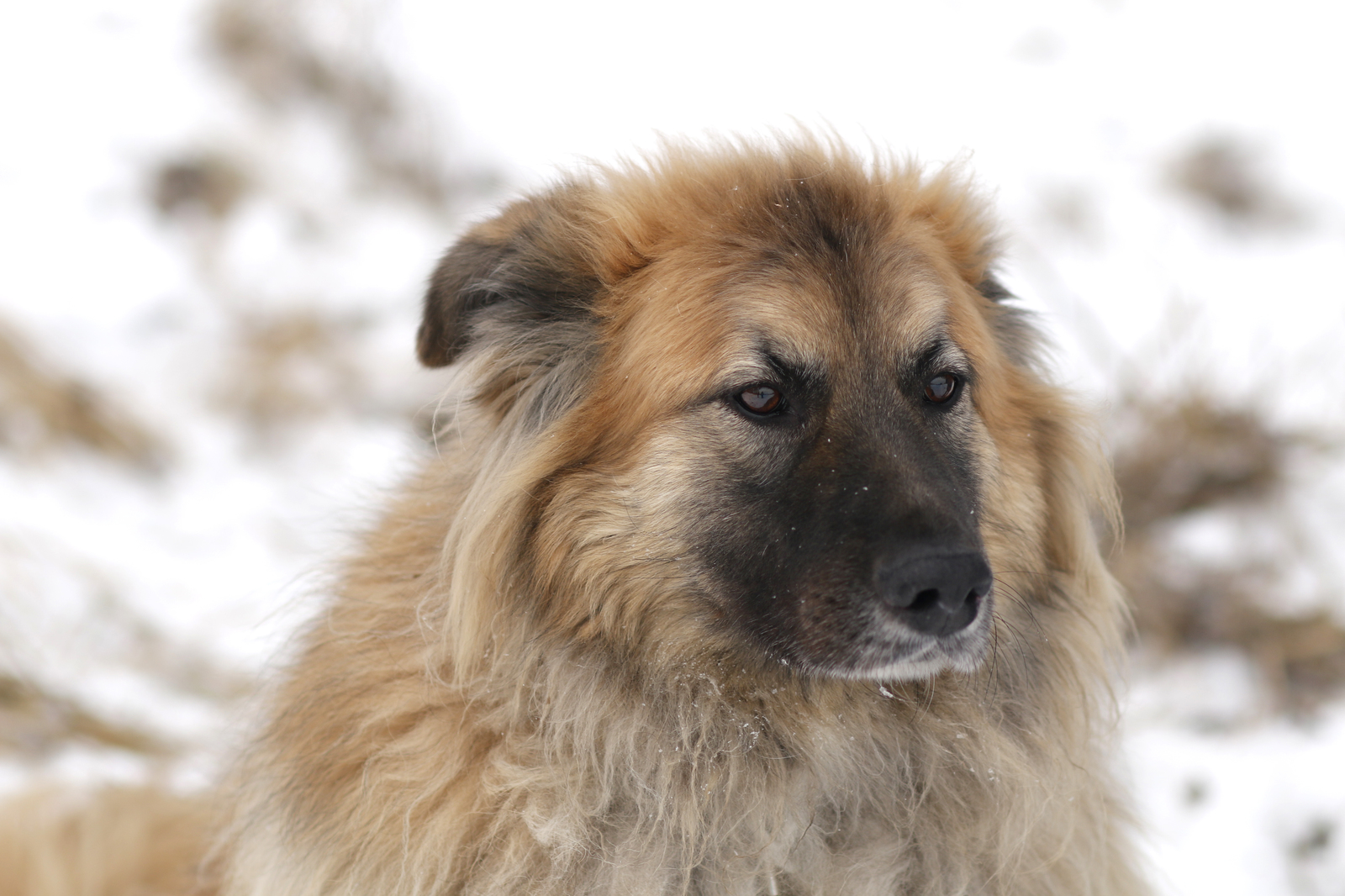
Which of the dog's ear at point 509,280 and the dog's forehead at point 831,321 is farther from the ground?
the dog's ear at point 509,280

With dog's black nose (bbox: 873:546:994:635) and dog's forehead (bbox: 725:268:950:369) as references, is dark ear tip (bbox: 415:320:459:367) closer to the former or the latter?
dog's forehead (bbox: 725:268:950:369)

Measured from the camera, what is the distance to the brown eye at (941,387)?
2.83 m

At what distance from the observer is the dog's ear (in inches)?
109

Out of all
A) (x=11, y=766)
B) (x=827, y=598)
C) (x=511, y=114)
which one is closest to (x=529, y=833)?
(x=827, y=598)

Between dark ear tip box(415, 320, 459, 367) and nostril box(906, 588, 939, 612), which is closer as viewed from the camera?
nostril box(906, 588, 939, 612)

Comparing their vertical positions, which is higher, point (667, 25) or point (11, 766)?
point (667, 25)

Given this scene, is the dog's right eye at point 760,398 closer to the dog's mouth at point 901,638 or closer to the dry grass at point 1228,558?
the dog's mouth at point 901,638

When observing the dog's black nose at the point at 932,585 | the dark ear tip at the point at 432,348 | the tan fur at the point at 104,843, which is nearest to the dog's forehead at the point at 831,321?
the dog's black nose at the point at 932,585

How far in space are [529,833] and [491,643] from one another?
440 mm

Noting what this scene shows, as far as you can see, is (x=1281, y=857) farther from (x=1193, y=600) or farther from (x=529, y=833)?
(x=529, y=833)

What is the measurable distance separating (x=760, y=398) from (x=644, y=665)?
69cm

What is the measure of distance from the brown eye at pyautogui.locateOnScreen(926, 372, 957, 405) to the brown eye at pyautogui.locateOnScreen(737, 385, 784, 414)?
0.41 m

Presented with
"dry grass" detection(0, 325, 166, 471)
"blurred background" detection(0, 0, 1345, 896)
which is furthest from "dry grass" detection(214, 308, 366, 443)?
"dry grass" detection(0, 325, 166, 471)

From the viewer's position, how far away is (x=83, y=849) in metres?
3.34
